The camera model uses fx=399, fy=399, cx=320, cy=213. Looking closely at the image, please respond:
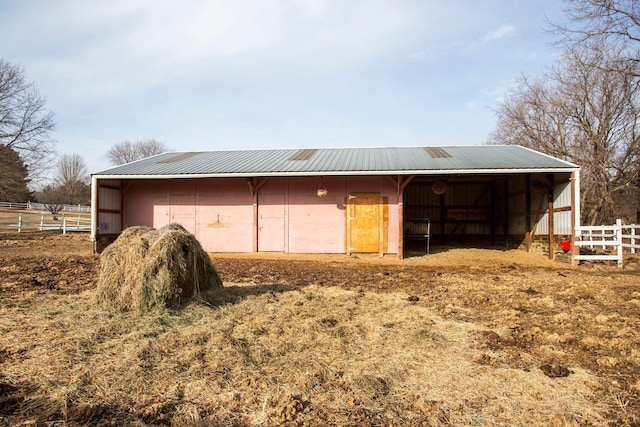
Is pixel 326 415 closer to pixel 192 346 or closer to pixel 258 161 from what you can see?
pixel 192 346

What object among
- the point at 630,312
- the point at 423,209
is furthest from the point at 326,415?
the point at 423,209

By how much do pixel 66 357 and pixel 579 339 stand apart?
551 cm

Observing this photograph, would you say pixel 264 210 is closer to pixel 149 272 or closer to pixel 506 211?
pixel 149 272

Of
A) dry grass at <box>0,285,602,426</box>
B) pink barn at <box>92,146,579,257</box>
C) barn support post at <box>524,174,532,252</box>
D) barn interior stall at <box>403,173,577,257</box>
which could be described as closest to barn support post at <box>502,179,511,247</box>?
barn interior stall at <box>403,173,577,257</box>

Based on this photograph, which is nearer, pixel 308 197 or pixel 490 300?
pixel 490 300


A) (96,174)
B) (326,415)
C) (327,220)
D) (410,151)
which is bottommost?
(326,415)

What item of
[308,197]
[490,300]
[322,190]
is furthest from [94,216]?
[490,300]

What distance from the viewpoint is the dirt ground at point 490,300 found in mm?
3381

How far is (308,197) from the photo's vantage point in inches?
552

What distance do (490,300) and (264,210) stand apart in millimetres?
9036

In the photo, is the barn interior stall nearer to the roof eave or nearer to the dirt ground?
the roof eave

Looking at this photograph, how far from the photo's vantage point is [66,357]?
3.83 m

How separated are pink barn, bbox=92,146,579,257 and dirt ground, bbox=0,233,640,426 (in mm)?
841

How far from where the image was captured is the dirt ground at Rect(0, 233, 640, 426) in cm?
338
